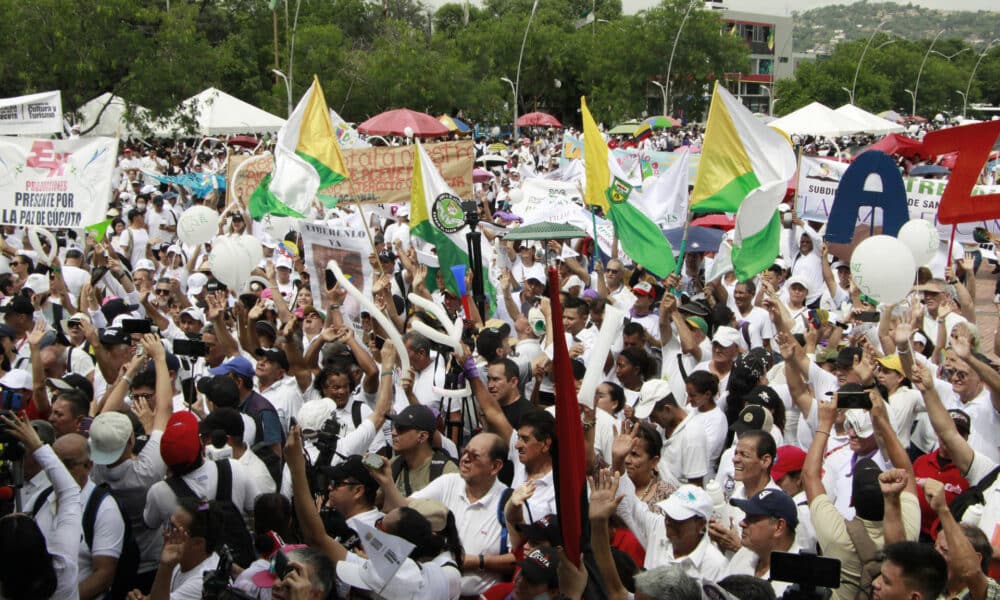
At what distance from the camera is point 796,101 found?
220 ft

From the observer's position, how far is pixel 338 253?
8664 millimetres

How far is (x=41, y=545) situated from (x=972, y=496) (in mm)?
3816

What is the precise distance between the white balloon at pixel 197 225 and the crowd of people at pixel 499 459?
1.70 m

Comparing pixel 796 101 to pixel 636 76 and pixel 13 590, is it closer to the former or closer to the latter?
pixel 636 76

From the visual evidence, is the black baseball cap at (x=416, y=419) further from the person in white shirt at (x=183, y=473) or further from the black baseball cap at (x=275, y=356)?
the black baseball cap at (x=275, y=356)

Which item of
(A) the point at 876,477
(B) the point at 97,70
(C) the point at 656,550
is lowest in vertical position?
(C) the point at 656,550

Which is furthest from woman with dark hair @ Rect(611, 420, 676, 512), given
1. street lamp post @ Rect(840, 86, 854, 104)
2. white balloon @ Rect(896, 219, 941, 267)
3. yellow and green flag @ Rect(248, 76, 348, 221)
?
street lamp post @ Rect(840, 86, 854, 104)

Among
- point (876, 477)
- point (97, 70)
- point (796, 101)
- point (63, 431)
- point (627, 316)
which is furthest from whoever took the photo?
point (796, 101)

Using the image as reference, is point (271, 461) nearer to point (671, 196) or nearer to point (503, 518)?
point (503, 518)

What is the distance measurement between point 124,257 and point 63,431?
720cm

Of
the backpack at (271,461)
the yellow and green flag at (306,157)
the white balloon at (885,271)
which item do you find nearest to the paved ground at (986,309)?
the white balloon at (885,271)

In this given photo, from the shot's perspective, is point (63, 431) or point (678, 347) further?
point (678, 347)

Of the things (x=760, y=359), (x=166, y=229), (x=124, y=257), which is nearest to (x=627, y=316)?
(x=760, y=359)

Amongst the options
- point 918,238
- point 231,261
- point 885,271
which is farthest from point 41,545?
point 918,238
